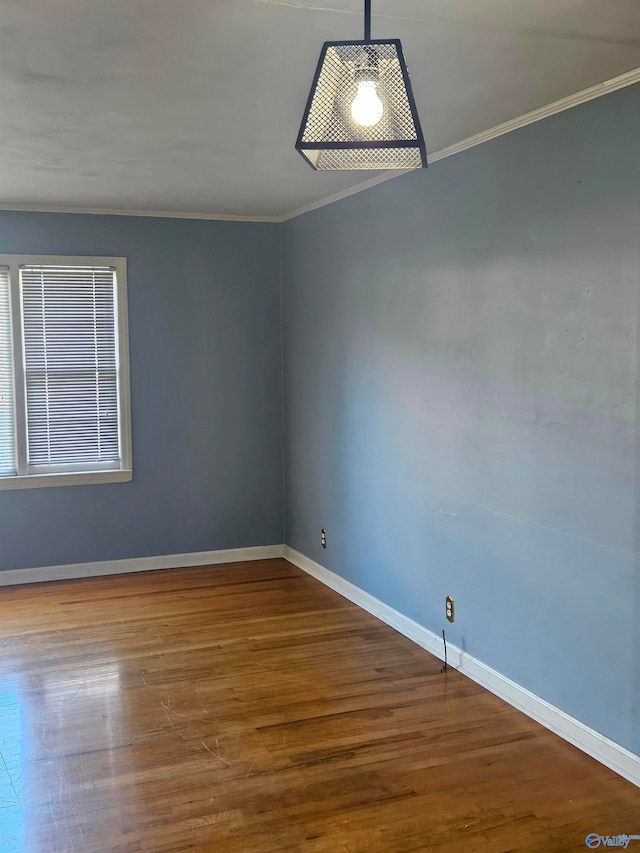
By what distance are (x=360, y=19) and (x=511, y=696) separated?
2.77 metres

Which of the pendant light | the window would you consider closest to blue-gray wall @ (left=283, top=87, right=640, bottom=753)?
the pendant light

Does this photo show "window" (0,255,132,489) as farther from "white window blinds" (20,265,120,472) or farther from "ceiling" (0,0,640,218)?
"ceiling" (0,0,640,218)

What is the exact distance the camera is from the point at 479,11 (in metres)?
2.33

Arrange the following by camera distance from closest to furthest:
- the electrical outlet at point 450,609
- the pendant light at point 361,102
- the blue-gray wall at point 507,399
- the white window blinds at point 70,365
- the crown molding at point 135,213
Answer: the pendant light at point 361,102 < the blue-gray wall at point 507,399 < the electrical outlet at point 450,609 < the crown molding at point 135,213 < the white window blinds at point 70,365

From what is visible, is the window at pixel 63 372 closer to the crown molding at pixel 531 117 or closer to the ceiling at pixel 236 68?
the ceiling at pixel 236 68

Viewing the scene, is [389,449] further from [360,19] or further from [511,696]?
[360,19]

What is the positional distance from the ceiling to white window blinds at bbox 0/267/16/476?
1.32 metres

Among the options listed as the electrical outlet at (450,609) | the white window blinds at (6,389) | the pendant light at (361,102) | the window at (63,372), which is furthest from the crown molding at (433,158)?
the electrical outlet at (450,609)

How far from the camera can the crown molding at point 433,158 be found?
2.93 m

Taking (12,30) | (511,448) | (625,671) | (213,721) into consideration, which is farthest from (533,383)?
(12,30)

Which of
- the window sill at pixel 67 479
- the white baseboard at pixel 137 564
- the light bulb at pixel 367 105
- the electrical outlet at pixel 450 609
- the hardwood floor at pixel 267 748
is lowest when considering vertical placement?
the hardwood floor at pixel 267 748

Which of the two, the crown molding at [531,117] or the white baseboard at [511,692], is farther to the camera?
the white baseboard at [511,692]
